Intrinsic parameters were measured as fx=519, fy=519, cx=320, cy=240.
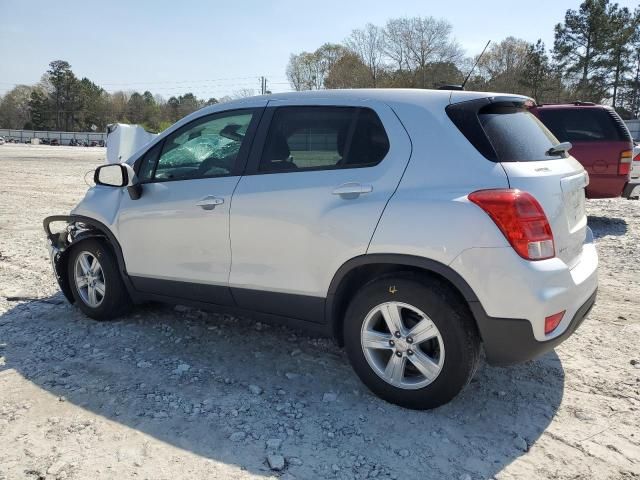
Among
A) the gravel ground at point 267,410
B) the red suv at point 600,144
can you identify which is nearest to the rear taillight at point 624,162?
the red suv at point 600,144

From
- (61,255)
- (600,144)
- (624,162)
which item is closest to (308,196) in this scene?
(61,255)

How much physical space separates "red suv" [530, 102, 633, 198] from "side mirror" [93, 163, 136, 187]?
22.0ft

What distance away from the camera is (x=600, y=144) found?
8422 millimetres

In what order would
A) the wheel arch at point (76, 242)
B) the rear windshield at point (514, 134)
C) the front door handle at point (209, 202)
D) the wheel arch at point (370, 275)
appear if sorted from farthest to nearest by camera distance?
the wheel arch at point (76, 242) → the front door handle at point (209, 202) → the rear windshield at point (514, 134) → the wheel arch at point (370, 275)

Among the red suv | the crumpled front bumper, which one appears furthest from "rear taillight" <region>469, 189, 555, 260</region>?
the red suv

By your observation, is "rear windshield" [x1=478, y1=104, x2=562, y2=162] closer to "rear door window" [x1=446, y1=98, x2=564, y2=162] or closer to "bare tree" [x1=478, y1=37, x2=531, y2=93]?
"rear door window" [x1=446, y1=98, x2=564, y2=162]

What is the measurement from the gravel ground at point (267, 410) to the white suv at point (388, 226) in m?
0.35

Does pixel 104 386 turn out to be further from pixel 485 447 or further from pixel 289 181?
pixel 485 447

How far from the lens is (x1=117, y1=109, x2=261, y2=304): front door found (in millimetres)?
3639

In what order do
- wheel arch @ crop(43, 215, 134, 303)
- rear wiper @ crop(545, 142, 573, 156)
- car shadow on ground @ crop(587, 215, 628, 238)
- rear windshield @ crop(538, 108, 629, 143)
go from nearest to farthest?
rear wiper @ crop(545, 142, 573, 156)
wheel arch @ crop(43, 215, 134, 303)
car shadow on ground @ crop(587, 215, 628, 238)
rear windshield @ crop(538, 108, 629, 143)

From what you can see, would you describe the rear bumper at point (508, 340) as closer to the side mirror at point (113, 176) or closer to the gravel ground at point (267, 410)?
the gravel ground at point (267, 410)

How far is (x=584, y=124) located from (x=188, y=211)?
7467 mm

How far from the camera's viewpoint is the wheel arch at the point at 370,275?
2.76 m

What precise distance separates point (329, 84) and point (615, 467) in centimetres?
7035
